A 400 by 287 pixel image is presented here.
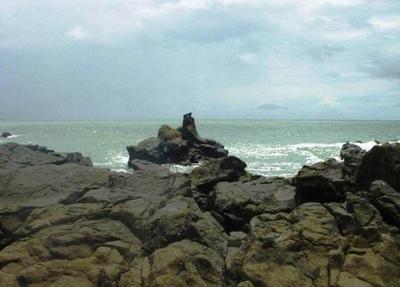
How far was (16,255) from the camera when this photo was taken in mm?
9820

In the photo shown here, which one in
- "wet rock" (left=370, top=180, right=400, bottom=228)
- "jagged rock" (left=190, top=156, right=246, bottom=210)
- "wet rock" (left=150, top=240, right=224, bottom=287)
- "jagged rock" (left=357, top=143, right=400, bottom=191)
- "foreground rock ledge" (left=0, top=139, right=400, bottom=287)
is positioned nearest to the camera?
"wet rock" (left=150, top=240, right=224, bottom=287)

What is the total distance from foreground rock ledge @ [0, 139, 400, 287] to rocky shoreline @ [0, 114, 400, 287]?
0.02 m

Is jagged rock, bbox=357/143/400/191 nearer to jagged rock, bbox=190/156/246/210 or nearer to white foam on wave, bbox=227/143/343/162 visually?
jagged rock, bbox=190/156/246/210

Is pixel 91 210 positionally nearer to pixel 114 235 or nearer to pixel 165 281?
pixel 114 235

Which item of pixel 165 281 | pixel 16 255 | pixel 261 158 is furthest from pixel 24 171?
pixel 261 158

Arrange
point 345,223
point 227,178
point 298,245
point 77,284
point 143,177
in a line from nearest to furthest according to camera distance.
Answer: point 77,284
point 298,245
point 345,223
point 143,177
point 227,178

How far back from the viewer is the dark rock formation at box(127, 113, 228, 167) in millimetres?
43625

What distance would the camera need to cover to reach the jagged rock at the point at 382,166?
14234 mm

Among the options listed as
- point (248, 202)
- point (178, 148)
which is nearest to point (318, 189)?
point (248, 202)

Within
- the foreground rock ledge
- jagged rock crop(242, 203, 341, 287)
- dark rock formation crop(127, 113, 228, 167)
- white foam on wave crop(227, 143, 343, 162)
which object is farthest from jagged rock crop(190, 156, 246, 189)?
white foam on wave crop(227, 143, 343, 162)

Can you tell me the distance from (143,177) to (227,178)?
237 inches

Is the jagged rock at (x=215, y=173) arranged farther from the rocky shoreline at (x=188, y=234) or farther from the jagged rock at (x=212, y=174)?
the rocky shoreline at (x=188, y=234)

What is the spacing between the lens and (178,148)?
43969mm

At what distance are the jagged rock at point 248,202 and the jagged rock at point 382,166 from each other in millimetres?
2203
